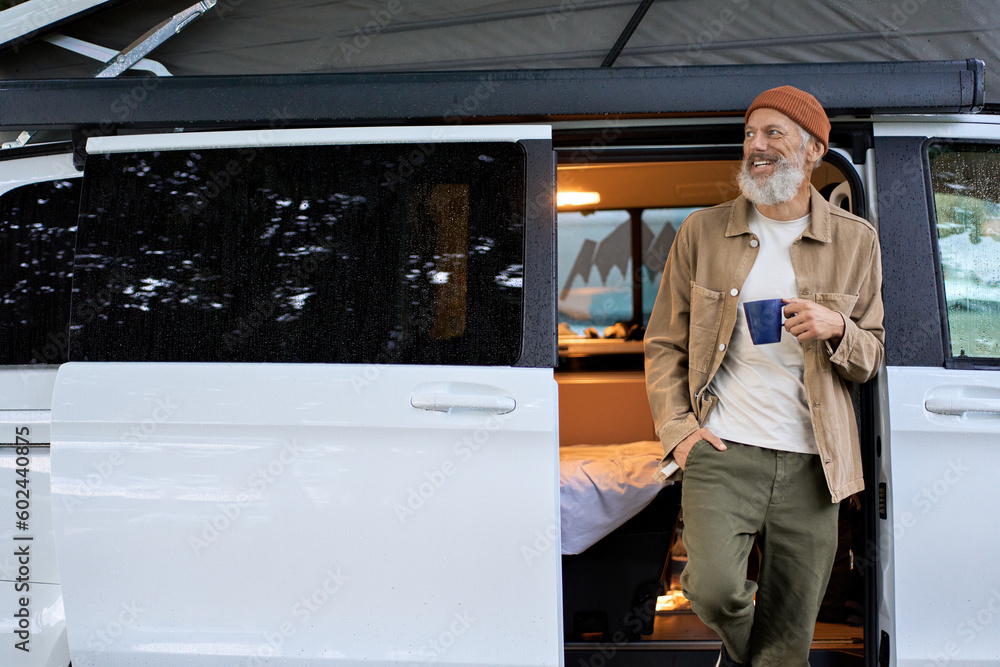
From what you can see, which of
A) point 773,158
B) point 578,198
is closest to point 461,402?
point 773,158

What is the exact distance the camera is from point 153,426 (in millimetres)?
2152

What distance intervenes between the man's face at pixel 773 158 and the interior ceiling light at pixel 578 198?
3276mm

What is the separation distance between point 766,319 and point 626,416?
7.80 feet

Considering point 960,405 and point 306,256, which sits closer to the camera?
point 960,405

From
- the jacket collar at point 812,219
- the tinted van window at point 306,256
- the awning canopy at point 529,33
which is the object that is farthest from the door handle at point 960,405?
the tinted van window at point 306,256

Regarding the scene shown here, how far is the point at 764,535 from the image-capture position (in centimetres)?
218

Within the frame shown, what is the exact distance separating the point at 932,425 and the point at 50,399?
2.63 meters

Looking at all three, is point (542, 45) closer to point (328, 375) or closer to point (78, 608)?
point (328, 375)

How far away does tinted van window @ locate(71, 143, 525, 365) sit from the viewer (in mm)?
2166

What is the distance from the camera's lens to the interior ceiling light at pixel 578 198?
5.45 m

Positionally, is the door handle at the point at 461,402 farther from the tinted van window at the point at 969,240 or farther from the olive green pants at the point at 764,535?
the tinted van window at the point at 969,240
